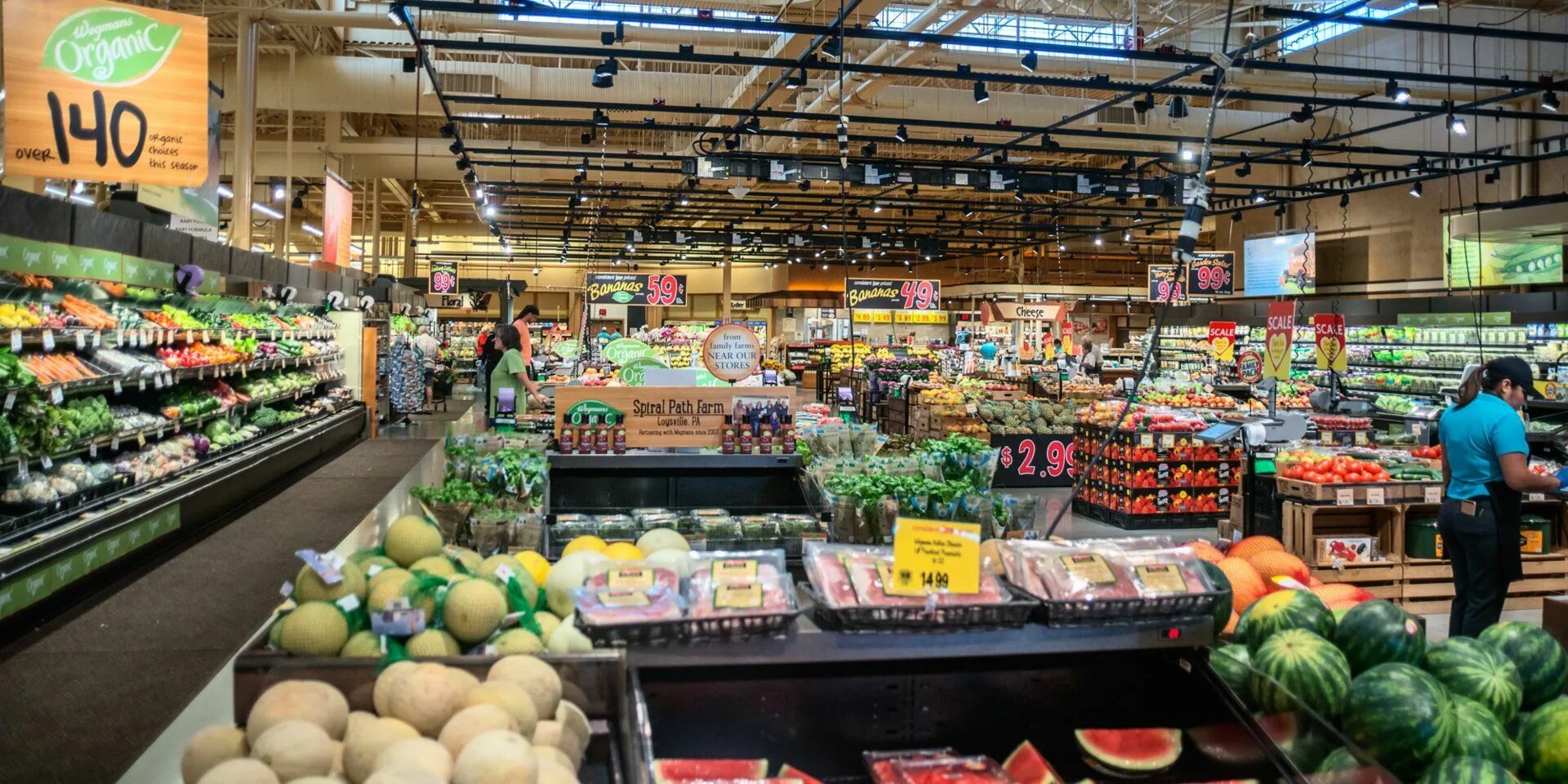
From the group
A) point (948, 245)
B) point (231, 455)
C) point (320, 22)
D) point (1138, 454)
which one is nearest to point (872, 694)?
point (1138, 454)

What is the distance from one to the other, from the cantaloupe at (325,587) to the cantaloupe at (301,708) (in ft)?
1.18

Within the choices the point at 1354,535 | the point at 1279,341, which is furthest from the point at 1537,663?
the point at 1279,341

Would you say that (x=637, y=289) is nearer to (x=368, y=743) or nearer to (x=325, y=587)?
(x=325, y=587)

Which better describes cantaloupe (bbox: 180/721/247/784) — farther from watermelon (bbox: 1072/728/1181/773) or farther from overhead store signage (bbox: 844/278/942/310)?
overhead store signage (bbox: 844/278/942/310)

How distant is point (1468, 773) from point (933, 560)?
3.09ft

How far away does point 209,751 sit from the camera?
153cm

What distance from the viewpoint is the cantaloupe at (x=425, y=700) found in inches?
61.1

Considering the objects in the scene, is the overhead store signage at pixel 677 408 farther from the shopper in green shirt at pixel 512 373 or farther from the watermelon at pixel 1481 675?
the watermelon at pixel 1481 675

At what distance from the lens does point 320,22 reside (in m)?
11.4

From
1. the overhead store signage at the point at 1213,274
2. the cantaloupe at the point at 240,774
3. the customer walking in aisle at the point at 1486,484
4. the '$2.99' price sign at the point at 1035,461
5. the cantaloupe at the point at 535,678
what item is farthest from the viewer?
the overhead store signage at the point at 1213,274

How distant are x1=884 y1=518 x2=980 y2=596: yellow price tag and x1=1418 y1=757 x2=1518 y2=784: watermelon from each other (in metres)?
0.82

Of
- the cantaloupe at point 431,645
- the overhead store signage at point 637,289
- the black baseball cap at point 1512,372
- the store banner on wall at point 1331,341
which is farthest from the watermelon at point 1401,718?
the overhead store signage at point 637,289

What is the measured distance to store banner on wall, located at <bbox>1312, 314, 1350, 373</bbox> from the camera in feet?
33.9

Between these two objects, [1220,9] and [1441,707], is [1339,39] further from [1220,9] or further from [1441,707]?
[1441,707]
